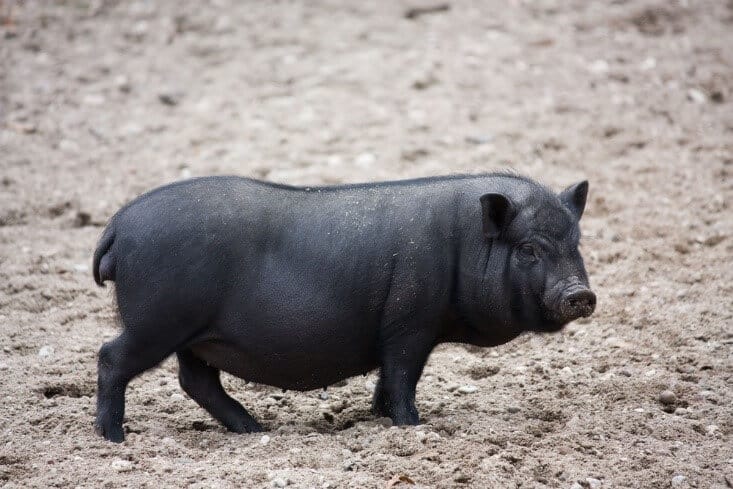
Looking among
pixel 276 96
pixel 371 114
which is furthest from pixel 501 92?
pixel 276 96

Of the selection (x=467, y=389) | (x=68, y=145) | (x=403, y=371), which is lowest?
(x=467, y=389)

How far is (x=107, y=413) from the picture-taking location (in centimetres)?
479

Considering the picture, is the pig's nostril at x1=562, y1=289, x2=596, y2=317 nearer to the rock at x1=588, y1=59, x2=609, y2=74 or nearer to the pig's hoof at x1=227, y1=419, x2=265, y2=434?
the pig's hoof at x1=227, y1=419, x2=265, y2=434

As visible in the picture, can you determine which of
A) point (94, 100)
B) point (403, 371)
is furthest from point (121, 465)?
point (94, 100)

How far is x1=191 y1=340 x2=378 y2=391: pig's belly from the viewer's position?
4.79 metres

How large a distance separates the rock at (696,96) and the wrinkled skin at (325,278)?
16.1 ft

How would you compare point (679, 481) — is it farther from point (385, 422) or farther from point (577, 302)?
point (385, 422)

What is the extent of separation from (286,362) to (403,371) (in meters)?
0.57

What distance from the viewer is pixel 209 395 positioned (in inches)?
200

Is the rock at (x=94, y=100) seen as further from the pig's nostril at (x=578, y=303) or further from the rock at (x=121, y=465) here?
the pig's nostril at (x=578, y=303)

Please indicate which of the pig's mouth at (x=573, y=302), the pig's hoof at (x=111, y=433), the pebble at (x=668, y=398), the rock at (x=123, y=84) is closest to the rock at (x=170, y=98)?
the rock at (x=123, y=84)

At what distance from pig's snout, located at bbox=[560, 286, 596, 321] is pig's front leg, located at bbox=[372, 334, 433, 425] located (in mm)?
675

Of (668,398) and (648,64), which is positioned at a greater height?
(648,64)

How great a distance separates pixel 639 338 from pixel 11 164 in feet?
17.9
